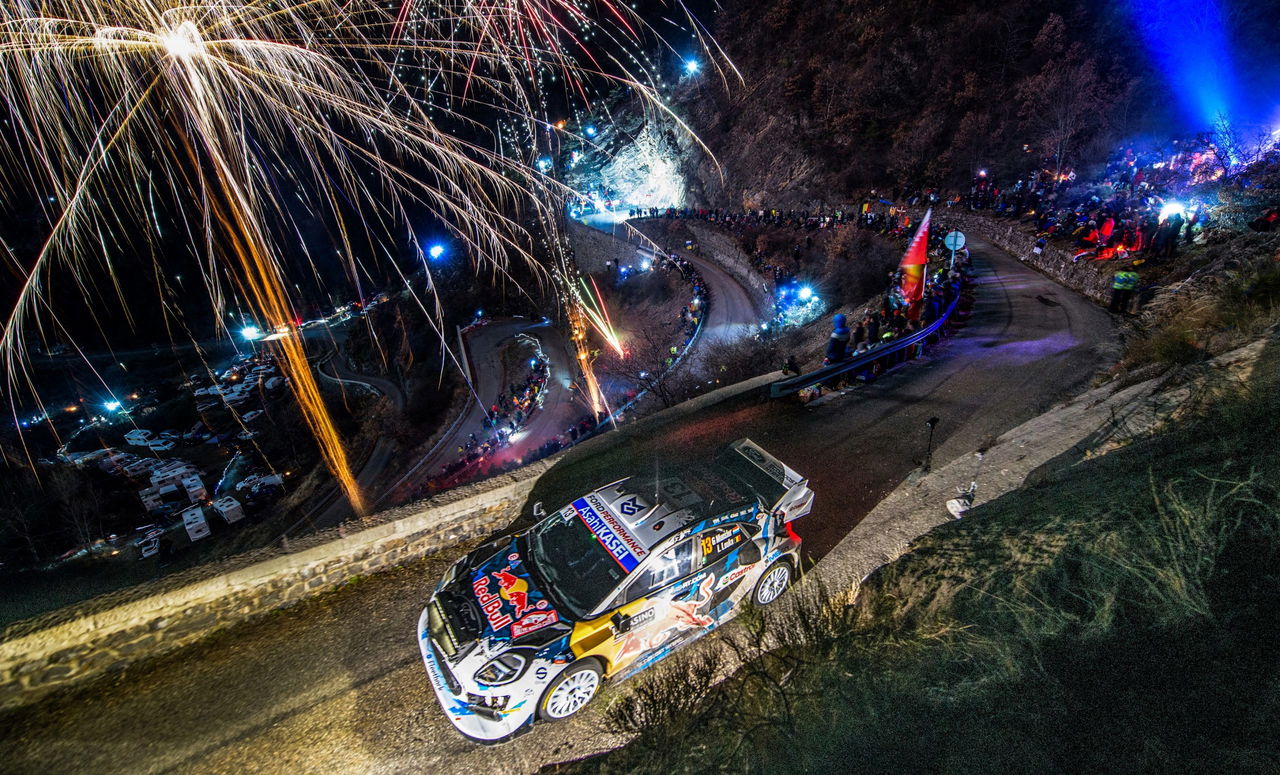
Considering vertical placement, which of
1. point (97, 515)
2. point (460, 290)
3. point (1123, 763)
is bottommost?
point (97, 515)

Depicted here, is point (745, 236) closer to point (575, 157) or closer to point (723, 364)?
point (723, 364)

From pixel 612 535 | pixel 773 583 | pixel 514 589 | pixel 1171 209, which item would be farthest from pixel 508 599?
pixel 1171 209

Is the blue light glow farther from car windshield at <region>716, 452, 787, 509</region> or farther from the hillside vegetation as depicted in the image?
car windshield at <region>716, 452, 787, 509</region>

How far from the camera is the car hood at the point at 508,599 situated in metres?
5.21

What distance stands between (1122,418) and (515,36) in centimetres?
1300

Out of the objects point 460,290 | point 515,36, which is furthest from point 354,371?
point 515,36

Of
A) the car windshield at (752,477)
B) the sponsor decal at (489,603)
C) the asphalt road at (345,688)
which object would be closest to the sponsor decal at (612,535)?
the sponsor decal at (489,603)

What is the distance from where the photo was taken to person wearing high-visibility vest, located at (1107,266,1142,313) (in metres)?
14.1

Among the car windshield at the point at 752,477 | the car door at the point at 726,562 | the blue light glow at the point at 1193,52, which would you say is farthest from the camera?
the blue light glow at the point at 1193,52

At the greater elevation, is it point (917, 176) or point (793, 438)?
point (917, 176)

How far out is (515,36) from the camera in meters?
11.4

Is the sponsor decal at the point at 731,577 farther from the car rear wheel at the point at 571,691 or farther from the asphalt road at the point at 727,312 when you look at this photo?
the asphalt road at the point at 727,312

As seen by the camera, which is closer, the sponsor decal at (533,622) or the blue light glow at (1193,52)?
the sponsor decal at (533,622)

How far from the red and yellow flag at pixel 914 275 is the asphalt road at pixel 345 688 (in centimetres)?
514
